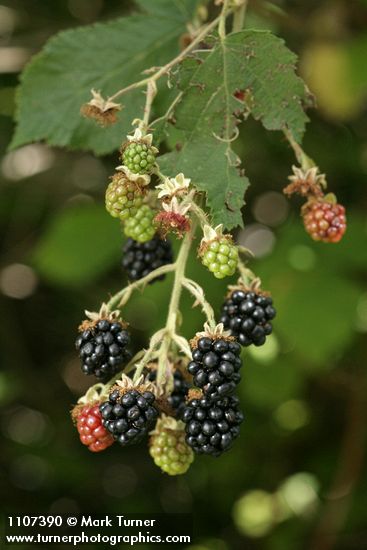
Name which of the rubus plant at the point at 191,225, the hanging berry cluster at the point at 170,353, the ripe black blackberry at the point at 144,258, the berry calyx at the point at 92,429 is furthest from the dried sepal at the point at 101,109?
the berry calyx at the point at 92,429

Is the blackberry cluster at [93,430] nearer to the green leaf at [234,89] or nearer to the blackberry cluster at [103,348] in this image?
the blackberry cluster at [103,348]

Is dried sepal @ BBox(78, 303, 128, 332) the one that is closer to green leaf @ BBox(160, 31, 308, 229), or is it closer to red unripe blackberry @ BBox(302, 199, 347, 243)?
green leaf @ BBox(160, 31, 308, 229)

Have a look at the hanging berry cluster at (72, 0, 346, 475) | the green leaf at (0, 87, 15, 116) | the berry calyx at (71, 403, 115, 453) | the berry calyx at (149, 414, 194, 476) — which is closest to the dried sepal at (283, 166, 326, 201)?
the hanging berry cluster at (72, 0, 346, 475)

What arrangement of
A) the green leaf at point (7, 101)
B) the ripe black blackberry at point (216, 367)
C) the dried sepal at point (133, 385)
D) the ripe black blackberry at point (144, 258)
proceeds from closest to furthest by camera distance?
the ripe black blackberry at point (216, 367) < the dried sepal at point (133, 385) < the ripe black blackberry at point (144, 258) < the green leaf at point (7, 101)

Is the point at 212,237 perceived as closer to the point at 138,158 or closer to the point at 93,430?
the point at 138,158

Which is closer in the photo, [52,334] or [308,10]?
[308,10]

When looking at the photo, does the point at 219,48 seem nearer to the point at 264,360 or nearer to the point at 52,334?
the point at 264,360

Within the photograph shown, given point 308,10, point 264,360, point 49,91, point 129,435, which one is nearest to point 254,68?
point 49,91
